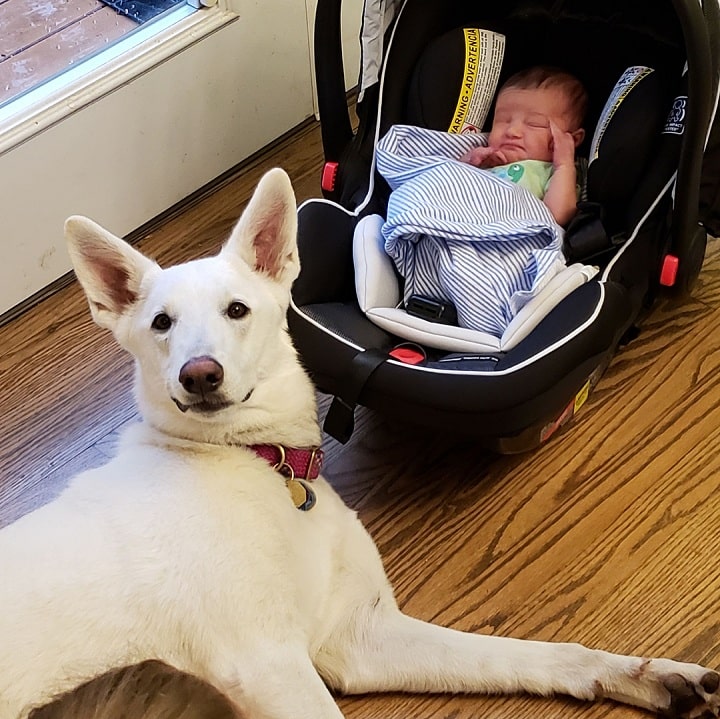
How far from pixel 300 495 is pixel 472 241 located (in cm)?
68

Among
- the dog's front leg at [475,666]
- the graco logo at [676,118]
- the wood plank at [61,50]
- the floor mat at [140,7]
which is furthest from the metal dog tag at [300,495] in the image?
the floor mat at [140,7]

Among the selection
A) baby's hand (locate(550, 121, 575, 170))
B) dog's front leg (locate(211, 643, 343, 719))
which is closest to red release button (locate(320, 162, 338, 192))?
baby's hand (locate(550, 121, 575, 170))

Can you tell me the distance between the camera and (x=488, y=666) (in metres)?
1.49

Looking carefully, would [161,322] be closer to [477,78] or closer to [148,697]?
[148,697]

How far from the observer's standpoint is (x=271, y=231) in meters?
1.54

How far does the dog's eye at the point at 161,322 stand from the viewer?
142 cm

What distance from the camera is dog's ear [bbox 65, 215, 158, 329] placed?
1412 millimetres

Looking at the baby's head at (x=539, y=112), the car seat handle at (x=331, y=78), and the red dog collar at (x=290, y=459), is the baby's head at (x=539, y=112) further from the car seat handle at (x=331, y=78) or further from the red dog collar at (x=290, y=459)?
the red dog collar at (x=290, y=459)

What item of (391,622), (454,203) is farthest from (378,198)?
(391,622)

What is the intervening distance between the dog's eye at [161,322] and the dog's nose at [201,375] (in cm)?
12

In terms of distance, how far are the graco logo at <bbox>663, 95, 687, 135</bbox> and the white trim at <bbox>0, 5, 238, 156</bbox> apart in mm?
1178

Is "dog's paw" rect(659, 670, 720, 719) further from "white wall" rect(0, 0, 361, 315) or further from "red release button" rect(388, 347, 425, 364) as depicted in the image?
"white wall" rect(0, 0, 361, 315)

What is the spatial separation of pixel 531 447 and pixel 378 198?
695mm

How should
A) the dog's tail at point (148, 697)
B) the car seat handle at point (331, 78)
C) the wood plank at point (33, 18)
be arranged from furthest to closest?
the wood plank at point (33, 18), the car seat handle at point (331, 78), the dog's tail at point (148, 697)
